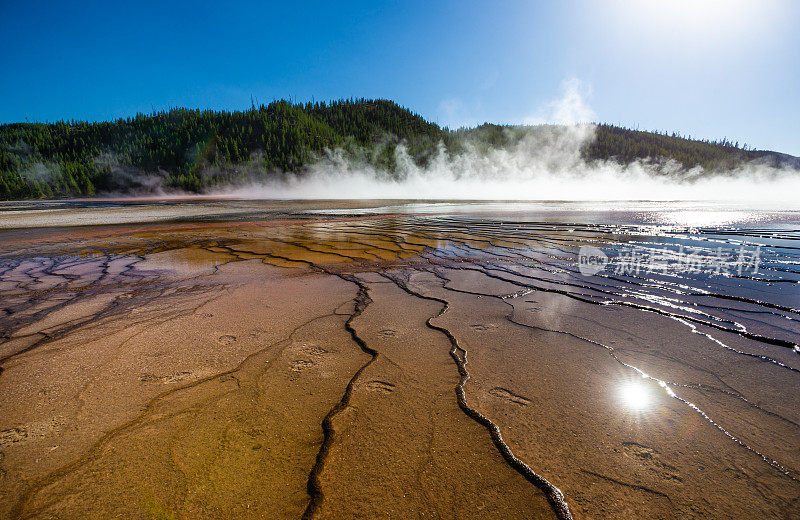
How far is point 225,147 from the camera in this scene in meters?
73.9

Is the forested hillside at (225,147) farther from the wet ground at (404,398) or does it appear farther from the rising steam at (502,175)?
the wet ground at (404,398)

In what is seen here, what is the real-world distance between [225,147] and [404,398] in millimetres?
86952

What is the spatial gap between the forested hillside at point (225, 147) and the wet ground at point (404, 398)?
66950 mm

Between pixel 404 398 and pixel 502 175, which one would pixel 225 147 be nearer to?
pixel 502 175

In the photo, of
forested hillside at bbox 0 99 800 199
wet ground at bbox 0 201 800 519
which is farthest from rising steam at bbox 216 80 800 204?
wet ground at bbox 0 201 800 519

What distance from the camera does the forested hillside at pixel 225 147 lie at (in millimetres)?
61094

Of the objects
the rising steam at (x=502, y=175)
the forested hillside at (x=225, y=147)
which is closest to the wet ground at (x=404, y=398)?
the rising steam at (x=502, y=175)

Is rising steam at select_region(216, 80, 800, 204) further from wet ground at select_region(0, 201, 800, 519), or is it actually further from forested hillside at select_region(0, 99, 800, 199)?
wet ground at select_region(0, 201, 800, 519)

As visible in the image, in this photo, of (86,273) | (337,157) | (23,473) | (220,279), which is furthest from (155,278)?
(337,157)

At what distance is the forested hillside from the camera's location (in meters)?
61.1

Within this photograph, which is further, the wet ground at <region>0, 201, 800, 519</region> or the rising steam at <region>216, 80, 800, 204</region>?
the rising steam at <region>216, 80, 800, 204</region>

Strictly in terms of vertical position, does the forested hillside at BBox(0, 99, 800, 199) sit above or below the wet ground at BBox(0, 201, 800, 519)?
above

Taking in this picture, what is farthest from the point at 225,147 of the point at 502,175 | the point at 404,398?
the point at 404,398

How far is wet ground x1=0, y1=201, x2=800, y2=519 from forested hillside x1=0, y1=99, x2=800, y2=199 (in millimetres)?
66950
